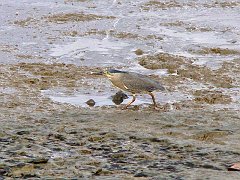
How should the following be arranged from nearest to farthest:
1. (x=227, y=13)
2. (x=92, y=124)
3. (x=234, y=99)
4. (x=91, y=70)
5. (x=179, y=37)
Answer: (x=92, y=124) → (x=234, y=99) → (x=91, y=70) → (x=179, y=37) → (x=227, y=13)

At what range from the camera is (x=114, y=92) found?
14.6m

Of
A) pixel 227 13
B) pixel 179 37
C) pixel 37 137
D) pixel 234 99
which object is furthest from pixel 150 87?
pixel 227 13

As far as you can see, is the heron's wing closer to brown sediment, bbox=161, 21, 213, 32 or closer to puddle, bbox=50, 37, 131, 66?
puddle, bbox=50, 37, 131, 66

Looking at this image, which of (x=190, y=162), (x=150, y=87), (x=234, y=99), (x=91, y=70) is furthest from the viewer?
(x=91, y=70)

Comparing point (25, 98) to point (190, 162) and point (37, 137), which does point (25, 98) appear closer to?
point (37, 137)

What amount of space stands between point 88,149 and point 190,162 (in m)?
1.51

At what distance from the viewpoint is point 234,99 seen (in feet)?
46.5

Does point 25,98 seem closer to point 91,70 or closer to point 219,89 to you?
point 91,70

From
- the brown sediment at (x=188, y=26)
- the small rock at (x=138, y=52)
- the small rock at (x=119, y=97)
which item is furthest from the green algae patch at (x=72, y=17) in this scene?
the small rock at (x=119, y=97)

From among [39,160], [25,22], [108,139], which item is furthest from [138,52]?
[39,160]

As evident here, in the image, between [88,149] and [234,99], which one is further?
[234,99]

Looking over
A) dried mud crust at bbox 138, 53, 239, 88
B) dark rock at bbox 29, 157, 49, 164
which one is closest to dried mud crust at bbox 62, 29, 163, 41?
dried mud crust at bbox 138, 53, 239, 88

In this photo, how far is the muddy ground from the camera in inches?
375

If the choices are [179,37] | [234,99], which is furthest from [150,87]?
[179,37]
